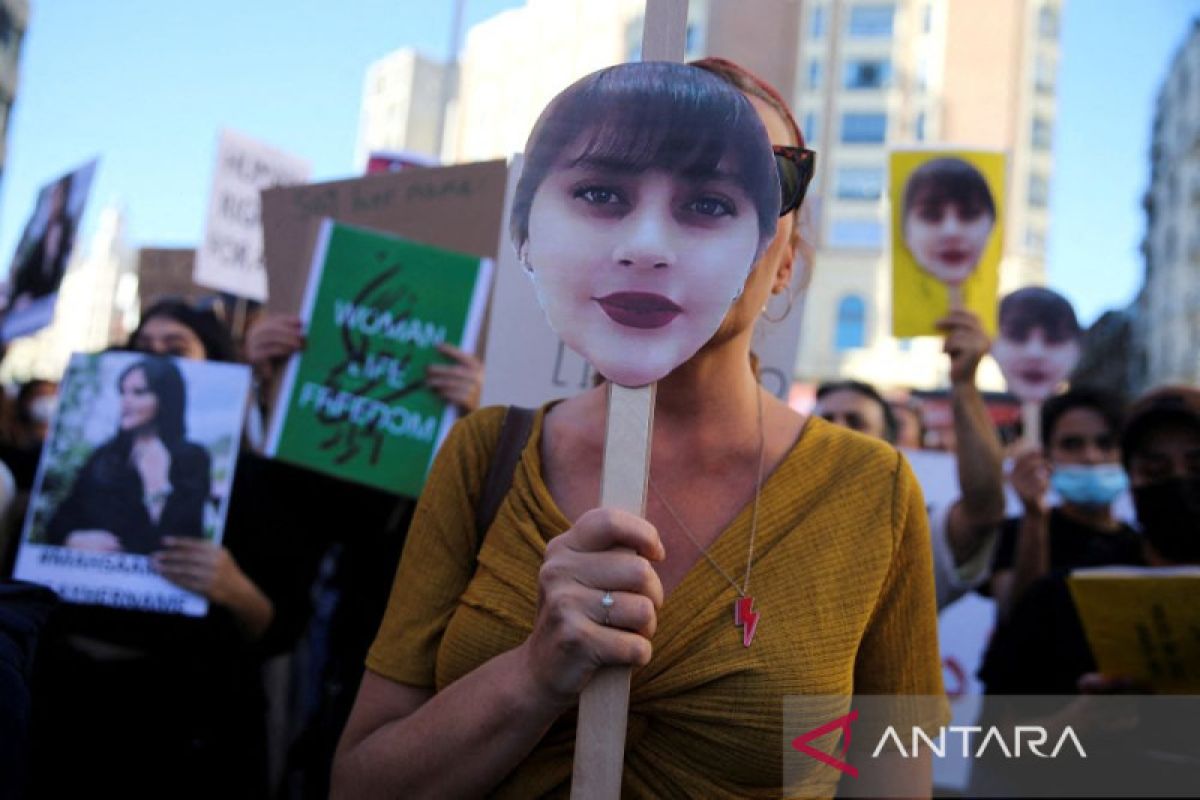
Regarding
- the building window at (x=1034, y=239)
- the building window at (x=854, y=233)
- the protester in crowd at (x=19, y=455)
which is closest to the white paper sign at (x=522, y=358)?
the protester in crowd at (x=19, y=455)

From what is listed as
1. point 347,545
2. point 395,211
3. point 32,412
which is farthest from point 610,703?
point 32,412

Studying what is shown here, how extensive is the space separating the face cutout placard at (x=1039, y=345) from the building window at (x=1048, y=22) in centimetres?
3870

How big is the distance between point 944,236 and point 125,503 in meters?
2.19

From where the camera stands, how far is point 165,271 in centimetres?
609

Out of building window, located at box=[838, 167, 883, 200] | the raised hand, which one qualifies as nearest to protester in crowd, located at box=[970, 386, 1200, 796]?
the raised hand

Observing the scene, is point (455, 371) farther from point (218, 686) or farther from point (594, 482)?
point (594, 482)

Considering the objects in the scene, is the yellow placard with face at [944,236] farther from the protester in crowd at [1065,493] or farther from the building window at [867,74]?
the building window at [867,74]

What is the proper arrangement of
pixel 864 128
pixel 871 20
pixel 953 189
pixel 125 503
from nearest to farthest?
1. pixel 125 503
2. pixel 953 189
3. pixel 864 128
4. pixel 871 20

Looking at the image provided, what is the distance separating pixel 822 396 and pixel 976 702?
103 cm

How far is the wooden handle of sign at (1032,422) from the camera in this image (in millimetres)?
3373

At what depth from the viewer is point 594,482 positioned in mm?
1419

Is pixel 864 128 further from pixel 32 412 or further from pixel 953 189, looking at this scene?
pixel 953 189

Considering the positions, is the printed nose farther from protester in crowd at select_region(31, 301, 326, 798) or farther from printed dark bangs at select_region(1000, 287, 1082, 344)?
printed dark bangs at select_region(1000, 287, 1082, 344)

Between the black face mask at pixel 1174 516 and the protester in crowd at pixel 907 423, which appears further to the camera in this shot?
the protester in crowd at pixel 907 423
